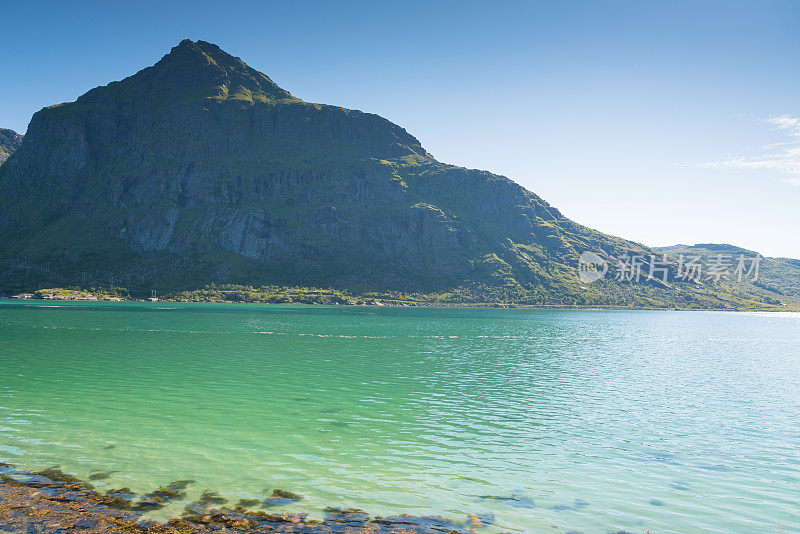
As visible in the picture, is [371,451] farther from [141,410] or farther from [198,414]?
[141,410]

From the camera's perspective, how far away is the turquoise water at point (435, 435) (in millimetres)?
21578

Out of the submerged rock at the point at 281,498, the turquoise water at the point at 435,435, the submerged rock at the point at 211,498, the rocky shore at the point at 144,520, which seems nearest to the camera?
the rocky shore at the point at 144,520

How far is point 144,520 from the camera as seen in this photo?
17766 mm

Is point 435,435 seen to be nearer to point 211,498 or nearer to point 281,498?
point 281,498

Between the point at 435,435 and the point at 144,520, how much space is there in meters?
18.9

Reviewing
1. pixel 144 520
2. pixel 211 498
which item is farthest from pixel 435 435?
pixel 144 520

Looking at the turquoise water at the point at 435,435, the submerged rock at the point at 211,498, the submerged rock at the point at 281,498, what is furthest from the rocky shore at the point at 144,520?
the turquoise water at the point at 435,435

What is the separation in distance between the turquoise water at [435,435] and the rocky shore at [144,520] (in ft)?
3.30

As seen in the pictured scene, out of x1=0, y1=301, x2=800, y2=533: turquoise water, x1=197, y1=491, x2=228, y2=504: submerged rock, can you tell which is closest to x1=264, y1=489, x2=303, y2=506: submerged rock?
x1=0, y1=301, x2=800, y2=533: turquoise water

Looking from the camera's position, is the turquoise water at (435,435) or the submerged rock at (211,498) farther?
the turquoise water at (435,435)

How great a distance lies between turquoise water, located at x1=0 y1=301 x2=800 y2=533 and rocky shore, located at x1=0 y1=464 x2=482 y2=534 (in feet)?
3.30

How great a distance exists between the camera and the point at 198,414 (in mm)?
36188

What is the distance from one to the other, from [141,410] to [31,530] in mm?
21581

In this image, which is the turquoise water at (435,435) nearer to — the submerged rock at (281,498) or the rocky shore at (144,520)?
the submerged rock at (281,498)
